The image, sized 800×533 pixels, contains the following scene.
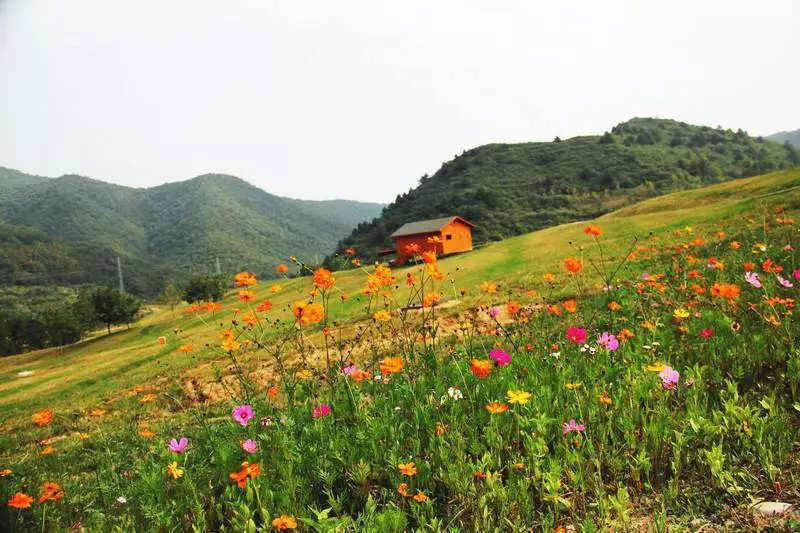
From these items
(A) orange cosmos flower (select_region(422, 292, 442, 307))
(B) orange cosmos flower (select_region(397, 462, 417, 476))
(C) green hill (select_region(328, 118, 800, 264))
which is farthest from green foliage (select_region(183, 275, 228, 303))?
(B) orange cosmos flower (select_region(397, 462, 417, 476))

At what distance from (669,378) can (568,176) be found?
15070 centimetres

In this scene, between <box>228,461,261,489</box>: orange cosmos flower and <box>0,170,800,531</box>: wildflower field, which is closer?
<box>0,170,800,531</box>: wildflower field

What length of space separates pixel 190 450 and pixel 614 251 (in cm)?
2036

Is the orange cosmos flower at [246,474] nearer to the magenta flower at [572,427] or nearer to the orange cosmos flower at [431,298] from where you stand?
the magenta flower at [572,427]

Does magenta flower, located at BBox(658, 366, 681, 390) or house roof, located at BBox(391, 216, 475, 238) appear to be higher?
house roof, located at BBox(391, 216, 475, 238)

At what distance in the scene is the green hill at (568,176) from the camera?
11531 centimetres

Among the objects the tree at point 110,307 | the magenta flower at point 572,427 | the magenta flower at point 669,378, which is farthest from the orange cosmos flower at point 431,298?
the tree at point 110,307

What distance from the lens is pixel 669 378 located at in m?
3.51

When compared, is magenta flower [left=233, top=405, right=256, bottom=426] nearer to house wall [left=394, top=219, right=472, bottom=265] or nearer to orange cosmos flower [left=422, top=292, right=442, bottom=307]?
orange cosmos flower [left=422, top=292, right=442, bottom=307]

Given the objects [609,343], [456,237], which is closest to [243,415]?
[609,343]

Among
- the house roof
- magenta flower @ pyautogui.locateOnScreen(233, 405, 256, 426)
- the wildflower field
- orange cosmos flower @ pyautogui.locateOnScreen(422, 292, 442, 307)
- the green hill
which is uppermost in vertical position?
the green hill

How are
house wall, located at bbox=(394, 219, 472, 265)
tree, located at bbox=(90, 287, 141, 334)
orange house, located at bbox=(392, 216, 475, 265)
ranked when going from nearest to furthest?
house wall, located at bbox=(394, 219, 472, 265), orange house, located at bbox=(392, 216, 475, 265), tree, located at bbox=(90, 287, 141, 334)

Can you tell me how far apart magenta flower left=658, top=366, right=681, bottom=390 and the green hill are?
98548mm

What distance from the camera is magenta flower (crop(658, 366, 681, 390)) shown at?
3.50 meters
